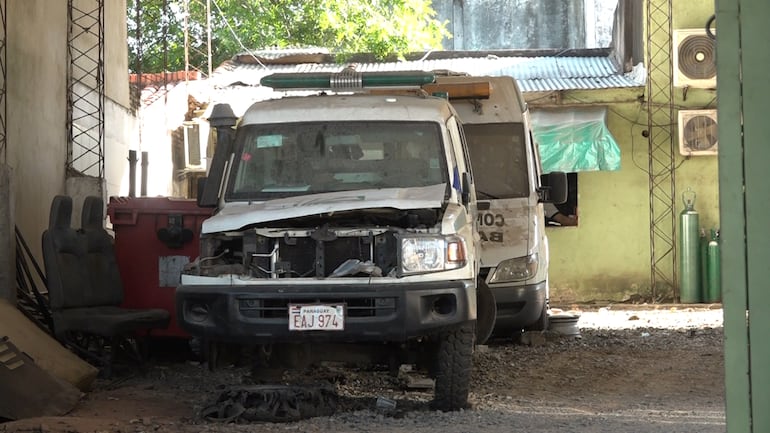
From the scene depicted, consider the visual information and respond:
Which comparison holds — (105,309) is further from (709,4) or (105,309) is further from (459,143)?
(709,4)

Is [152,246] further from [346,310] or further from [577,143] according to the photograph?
[577,143]

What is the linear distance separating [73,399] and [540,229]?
194 inches

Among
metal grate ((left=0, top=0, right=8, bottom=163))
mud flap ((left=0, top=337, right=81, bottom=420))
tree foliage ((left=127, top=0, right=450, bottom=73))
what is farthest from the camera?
tree foliage ((left=127, top=0, right=450, bottom=73))

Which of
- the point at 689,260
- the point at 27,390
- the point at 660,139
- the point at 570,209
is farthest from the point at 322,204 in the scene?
the point at 660,139

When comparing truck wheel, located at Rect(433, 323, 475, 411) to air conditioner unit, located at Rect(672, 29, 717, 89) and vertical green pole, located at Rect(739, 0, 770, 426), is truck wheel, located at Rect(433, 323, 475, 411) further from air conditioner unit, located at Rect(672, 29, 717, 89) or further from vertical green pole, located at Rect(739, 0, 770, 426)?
air conditioner unit, located at Rect(672, 29, 717, 89)

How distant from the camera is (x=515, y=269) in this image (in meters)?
10.1

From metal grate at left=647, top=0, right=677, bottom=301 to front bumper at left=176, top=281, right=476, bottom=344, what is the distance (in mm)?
12707

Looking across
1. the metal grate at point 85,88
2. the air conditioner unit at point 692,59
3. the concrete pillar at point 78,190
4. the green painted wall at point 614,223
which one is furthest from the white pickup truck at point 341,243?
the green painted wall at point 614,223

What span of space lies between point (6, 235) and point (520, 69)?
13.1 m

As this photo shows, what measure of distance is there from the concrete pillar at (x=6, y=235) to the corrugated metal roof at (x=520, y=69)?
10.3 m

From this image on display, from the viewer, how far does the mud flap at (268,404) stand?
6.96 m

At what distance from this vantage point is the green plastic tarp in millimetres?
18078

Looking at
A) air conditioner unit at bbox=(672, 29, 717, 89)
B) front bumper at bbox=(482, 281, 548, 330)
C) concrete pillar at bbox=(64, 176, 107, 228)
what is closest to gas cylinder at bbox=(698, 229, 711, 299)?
air conditioner unit at bbox=(672, 29, 717, 89)

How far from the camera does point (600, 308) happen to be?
1752 cm
